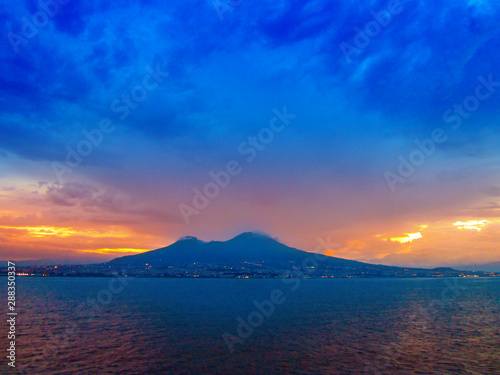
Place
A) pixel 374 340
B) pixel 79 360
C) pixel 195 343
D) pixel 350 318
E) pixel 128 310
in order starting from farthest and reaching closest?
pixel 128 310 → pixel 350 318 → pixel 374 340 → pixel 195 343 → pixel 79 360

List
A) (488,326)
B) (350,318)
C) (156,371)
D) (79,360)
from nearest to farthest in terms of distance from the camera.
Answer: (156,371) < (79,360) < (488,326) < (350,318)

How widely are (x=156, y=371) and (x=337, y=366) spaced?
21813 millimetres

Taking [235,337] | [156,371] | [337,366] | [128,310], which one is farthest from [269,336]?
[128,310]

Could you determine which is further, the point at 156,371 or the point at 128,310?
the point at 128,310

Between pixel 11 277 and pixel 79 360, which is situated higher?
pixel 11 277

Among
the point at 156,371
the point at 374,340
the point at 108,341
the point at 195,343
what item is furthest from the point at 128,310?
the point at 374,340

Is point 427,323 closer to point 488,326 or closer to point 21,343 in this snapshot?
point 488,326

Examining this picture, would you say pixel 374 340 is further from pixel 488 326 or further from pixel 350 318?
pixel 488 326

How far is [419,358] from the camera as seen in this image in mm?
41781

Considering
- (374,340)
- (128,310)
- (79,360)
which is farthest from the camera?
(128,310)

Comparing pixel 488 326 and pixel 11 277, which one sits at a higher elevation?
pixel 11 277

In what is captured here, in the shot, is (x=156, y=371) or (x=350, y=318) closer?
(x=156, y=371)

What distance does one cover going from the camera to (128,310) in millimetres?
84375

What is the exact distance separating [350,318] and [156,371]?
5276cm
